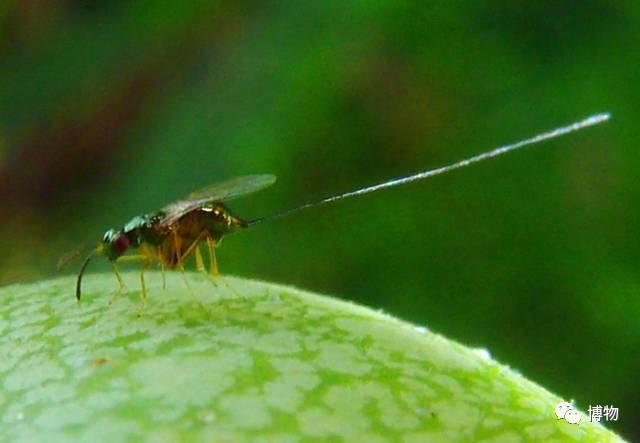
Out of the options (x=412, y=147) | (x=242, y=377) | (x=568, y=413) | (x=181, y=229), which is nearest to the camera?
(x=242, y=377)

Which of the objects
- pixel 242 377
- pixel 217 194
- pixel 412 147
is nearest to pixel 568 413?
pixel 242 377

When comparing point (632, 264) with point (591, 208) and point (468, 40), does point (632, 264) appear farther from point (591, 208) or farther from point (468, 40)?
point (468, 40)

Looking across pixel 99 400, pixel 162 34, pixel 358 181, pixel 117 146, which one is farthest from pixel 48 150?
pixel 99 400

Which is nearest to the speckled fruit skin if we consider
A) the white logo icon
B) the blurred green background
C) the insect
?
the white logo icon

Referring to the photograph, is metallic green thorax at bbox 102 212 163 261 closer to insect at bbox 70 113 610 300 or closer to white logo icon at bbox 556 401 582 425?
insect at bbox 70 113 610 300

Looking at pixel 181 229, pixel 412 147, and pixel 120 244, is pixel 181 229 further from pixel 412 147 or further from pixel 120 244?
pixel 412 147

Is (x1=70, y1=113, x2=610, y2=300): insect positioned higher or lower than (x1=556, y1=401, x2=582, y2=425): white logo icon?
higher
